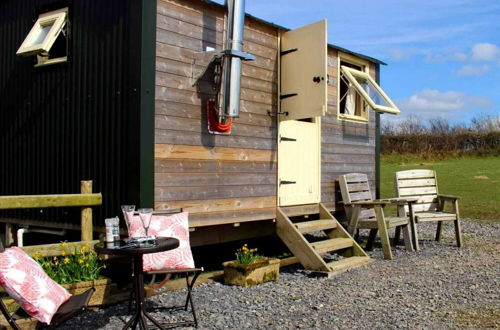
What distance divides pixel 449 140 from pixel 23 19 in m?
23.2

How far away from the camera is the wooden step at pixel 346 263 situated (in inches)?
246

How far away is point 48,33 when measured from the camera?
615 centimetres


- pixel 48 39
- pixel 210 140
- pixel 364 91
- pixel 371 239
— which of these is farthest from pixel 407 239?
pixel 48 39

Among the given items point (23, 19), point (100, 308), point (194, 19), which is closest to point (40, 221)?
point (100, 308)

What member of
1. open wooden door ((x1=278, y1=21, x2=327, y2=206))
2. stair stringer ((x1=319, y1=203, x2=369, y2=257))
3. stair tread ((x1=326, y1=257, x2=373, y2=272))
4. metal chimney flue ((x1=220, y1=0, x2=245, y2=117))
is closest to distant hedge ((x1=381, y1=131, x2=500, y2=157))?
stair stringer ((x1=319, y1=203, x2=369, y2=257))

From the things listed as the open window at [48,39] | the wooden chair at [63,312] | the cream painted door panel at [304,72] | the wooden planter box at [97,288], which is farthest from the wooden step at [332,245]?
the open window at [48,39]

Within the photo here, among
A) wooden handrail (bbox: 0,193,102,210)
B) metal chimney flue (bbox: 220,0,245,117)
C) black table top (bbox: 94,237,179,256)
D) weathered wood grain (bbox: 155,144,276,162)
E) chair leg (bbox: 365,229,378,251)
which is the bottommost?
chair leg (bbox: 365,229,378,251)

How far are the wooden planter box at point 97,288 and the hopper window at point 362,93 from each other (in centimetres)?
482

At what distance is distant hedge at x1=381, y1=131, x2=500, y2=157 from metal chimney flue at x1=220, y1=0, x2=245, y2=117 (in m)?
22.0

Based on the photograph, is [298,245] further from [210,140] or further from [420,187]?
[420,187]

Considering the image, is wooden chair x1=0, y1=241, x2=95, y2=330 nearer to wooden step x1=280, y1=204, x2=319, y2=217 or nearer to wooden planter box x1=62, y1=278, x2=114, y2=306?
wooden planter box x1=62, y1=278, x2=114, y2=306

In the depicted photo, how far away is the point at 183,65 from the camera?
576 centimetres

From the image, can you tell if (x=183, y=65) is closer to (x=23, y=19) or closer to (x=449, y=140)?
A: (x=23, y=19)

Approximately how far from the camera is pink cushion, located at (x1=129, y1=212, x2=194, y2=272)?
446cm
